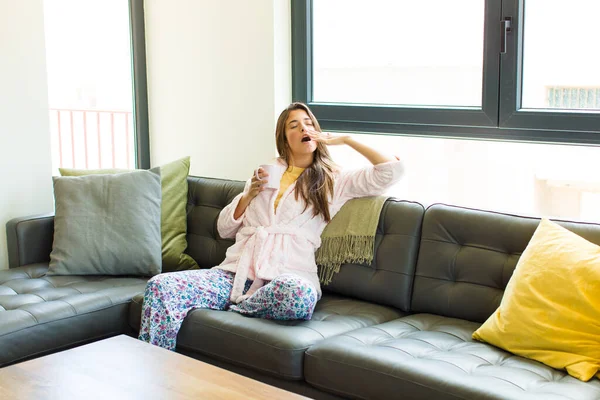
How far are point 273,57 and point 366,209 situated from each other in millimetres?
1157

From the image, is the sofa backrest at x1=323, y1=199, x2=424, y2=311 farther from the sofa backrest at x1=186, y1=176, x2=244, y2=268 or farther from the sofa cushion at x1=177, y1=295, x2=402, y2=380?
the sofa backrest at x1=186, y1=176, x2=244, y2=268

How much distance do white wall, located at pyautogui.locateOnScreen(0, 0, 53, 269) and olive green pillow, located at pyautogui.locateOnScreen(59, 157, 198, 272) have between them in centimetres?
27

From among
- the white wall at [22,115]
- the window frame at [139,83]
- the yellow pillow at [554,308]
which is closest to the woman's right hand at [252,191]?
the yellow pillow at [554,308]

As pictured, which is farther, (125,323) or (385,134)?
(385,134)

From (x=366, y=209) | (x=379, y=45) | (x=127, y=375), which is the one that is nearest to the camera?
(x=127, y=375)

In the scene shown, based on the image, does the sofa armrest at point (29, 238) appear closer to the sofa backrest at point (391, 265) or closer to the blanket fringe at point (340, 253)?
the blanket fringe at point (340, 253)

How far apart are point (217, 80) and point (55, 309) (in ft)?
5.55

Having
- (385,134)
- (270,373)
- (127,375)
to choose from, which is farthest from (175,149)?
(127,375)

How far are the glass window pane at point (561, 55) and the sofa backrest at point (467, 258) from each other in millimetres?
619

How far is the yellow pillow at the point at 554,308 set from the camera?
217 cm

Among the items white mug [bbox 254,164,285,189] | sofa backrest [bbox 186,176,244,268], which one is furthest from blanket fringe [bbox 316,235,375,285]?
sofa backrest [bbox 186,176,244,268]

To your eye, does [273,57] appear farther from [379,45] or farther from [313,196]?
[313,196]

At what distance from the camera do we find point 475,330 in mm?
2568

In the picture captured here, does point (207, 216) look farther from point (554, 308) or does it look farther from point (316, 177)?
point (554, 308)
